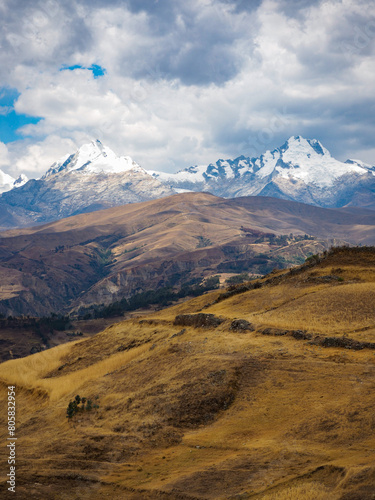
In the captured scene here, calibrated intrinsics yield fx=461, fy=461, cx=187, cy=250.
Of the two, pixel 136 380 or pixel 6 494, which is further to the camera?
pixel 136 380

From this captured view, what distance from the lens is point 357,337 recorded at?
24922 mm

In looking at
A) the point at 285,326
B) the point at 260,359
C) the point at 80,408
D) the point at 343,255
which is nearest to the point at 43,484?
the point at 80,408

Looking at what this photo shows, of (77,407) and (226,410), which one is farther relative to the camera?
(77,407)

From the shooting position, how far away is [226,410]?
2097 centimetres

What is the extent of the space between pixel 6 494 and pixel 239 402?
10.2m

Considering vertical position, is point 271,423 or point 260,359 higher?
point 260,359

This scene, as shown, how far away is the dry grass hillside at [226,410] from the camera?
1510 cm

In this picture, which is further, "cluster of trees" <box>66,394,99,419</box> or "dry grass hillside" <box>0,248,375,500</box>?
"cluster of trees" <box>66,394,99,419</box>

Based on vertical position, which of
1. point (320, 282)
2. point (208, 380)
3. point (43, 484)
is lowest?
point (43, 484)

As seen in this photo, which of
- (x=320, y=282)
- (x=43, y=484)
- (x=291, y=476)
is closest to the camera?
(x=291, y=476)

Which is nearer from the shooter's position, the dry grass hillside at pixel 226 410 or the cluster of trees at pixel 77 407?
the dry grass hillside at pixel 226 410

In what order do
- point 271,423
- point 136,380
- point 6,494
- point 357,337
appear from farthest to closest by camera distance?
point 136,380 → point 357,337 → point 271,423 → point 6,494

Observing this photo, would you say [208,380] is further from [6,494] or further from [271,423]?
[6,494]

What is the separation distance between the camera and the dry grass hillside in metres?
15.1
